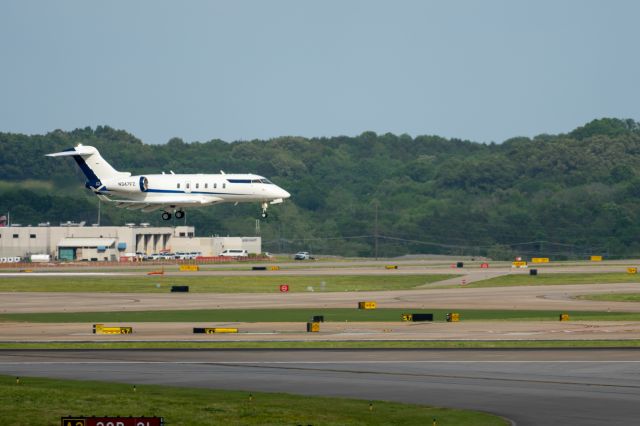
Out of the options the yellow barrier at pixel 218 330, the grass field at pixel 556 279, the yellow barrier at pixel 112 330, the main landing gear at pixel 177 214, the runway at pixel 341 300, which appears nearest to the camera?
the yellow barrier at pixel 218 330

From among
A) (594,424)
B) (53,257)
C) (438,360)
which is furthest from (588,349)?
(53,257)

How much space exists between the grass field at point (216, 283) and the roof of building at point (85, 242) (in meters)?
62.2

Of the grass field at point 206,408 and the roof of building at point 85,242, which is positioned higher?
Answer: the roof of building at point 85,242

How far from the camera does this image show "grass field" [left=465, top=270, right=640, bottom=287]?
123188 mm

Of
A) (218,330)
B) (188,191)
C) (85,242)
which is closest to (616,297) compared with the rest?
(188,191)

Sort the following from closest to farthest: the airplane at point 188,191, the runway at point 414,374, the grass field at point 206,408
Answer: the grass field at point 206,408
the runway at point 414,374
the airplane at point 188,191

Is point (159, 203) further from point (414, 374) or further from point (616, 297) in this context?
point (414, 374)

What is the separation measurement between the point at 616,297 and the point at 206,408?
6827 centimetres

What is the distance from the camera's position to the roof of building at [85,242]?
196 meters

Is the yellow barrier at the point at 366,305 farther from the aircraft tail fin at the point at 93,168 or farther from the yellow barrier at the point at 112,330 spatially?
the aircraft tail fin at the point at 93,168

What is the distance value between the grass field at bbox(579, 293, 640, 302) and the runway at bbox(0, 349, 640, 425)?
4175 cm

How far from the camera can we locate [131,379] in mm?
49469

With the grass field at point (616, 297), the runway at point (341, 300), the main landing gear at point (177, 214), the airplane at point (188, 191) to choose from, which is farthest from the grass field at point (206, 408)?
the airplane at point (188, 191)

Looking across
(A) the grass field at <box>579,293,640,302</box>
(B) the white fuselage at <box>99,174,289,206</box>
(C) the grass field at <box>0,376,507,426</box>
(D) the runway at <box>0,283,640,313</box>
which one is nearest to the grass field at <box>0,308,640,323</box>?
(D) the runway at <box>0,283,640,313</box>
